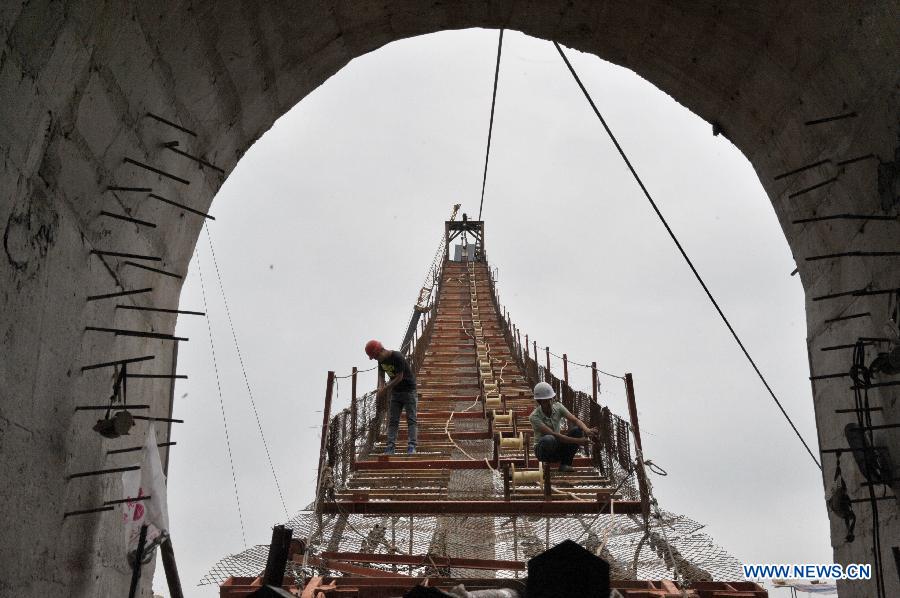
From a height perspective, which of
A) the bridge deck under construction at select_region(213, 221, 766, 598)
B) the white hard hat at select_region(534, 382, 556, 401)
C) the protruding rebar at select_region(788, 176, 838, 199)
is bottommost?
the bridge deck under construction at select_region(213, 221, 766, 598)

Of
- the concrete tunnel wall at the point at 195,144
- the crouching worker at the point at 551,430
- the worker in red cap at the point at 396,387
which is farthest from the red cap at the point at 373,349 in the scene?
the concrete tunnel wall at the point at 195,144

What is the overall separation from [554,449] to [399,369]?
84.7 inches

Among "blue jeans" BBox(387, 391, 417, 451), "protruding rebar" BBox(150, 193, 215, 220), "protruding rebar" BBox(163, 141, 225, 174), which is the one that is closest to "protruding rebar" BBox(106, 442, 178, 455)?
"protruding rebar" BBox(150, 193, 215, 220)

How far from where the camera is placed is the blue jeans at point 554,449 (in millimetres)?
7203

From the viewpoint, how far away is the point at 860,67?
2.99 m

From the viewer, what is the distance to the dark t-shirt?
845cm

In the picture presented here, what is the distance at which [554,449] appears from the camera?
723 centimetres

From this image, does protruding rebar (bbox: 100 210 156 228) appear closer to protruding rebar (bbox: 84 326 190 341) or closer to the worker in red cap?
protruding rebar (bbox: 84 326 190 341)

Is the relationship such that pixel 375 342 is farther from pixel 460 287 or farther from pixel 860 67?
pixel 460 287

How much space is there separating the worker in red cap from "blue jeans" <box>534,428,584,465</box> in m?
1.96

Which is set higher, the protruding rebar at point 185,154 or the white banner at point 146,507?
Result: the protruding rebar at point 185,154

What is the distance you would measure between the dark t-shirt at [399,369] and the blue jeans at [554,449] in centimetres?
196

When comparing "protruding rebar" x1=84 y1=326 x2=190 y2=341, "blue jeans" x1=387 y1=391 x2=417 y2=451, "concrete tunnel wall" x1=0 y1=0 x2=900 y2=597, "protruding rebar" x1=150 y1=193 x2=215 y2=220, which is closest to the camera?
"concrete tunnel wall" x1=0 y1=0 x2=900 y2=597

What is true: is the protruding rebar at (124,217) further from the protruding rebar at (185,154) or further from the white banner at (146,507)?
the white banner at (146,507)
